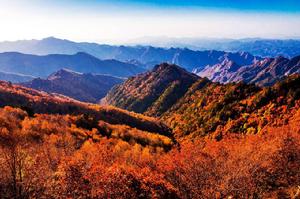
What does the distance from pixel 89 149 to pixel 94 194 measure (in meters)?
58.6

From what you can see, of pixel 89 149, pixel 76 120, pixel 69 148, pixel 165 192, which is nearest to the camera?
pixel 165 192

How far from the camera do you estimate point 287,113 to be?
575 ft

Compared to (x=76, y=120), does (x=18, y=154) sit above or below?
above

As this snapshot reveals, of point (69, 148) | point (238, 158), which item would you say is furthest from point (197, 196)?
point (69, 148)

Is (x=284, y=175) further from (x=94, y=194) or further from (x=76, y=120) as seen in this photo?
(x=76, y=120)

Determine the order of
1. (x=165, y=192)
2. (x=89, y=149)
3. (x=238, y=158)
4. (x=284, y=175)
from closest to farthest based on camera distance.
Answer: (x=165, y=192)
(x=284, y=175)
(x=238, y=158)
(x=89, y=149)

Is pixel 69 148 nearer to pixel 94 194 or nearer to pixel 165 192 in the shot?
pixel 165 192

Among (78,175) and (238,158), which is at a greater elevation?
(78,175)

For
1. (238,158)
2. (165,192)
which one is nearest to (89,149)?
(238,158)

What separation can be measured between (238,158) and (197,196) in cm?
3000

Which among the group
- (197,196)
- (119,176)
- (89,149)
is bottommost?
(89,149)

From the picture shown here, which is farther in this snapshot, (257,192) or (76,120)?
(76,120)

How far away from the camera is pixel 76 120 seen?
168 metres

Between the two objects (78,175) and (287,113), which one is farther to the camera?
(287,113)
